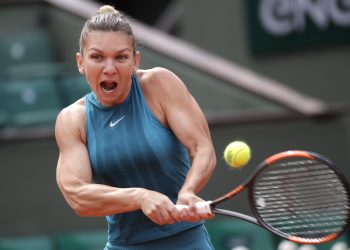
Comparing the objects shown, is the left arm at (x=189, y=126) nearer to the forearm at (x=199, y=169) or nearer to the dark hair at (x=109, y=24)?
the forearm at (x=199, y=169)

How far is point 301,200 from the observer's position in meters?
4.64

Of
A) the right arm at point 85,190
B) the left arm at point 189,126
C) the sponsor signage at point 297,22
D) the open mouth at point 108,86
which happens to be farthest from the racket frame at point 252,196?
the sponsor signage at point 297,22

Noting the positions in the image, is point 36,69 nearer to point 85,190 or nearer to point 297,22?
point 297,22

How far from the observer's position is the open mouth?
437 centimetres

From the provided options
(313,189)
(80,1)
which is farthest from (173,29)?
(313,189)

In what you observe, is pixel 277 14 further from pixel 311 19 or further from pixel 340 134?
pixel 340 134

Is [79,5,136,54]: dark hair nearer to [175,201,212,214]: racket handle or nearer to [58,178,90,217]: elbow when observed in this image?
[58,178,90,217]: elbow

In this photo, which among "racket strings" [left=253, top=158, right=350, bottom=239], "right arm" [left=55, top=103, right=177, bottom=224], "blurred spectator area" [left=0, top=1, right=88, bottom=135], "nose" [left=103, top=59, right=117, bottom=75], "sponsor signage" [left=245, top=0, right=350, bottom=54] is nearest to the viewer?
"right arm" [left=55, top=103, right=177, bottom=224]

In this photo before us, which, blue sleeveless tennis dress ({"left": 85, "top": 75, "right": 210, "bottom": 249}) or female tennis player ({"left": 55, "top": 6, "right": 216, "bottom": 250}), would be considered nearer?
female tennis player ({"left": 55, "top": 6, "right": 216, "bottom": 250})

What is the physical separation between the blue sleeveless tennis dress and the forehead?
10.1 inches

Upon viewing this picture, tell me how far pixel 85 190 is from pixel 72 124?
0.31 metres

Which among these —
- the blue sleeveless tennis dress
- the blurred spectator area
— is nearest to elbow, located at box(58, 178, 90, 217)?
the blue sleeveless tennis dress

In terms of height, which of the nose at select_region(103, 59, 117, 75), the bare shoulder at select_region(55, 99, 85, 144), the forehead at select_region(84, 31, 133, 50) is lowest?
the bare shoulder at select_region(55, 99, 85, 144)

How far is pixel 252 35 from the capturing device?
10742mm
